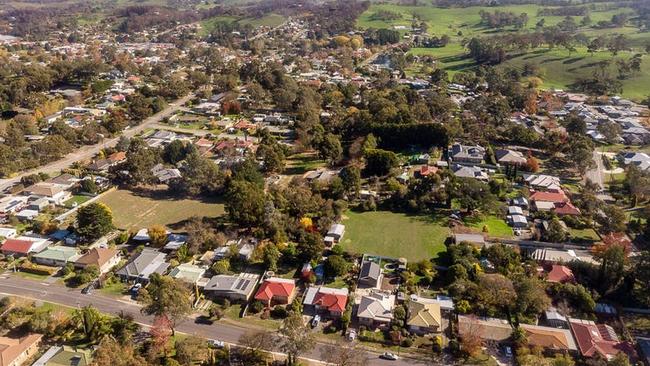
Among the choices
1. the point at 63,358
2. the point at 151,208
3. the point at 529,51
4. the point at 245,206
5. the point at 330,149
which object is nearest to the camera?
the point at 63,358

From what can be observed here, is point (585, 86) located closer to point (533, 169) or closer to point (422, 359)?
point (533, 169)

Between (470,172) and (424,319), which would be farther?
(470,172)

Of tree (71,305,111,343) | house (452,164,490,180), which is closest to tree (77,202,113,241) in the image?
tree (71,305,111,343)

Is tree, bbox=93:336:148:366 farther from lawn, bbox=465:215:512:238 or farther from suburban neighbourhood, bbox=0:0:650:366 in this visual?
lawn, bbox=465:215:512:238

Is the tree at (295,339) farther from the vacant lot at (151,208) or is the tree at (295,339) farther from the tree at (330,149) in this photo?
the tree at (330,149)

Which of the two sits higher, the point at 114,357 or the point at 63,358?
the point at 114,357

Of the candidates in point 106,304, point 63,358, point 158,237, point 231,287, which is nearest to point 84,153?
point 158,237

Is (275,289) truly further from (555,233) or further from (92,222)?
(555,233)

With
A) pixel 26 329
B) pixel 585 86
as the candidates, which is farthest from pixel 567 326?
pixel 585 86
